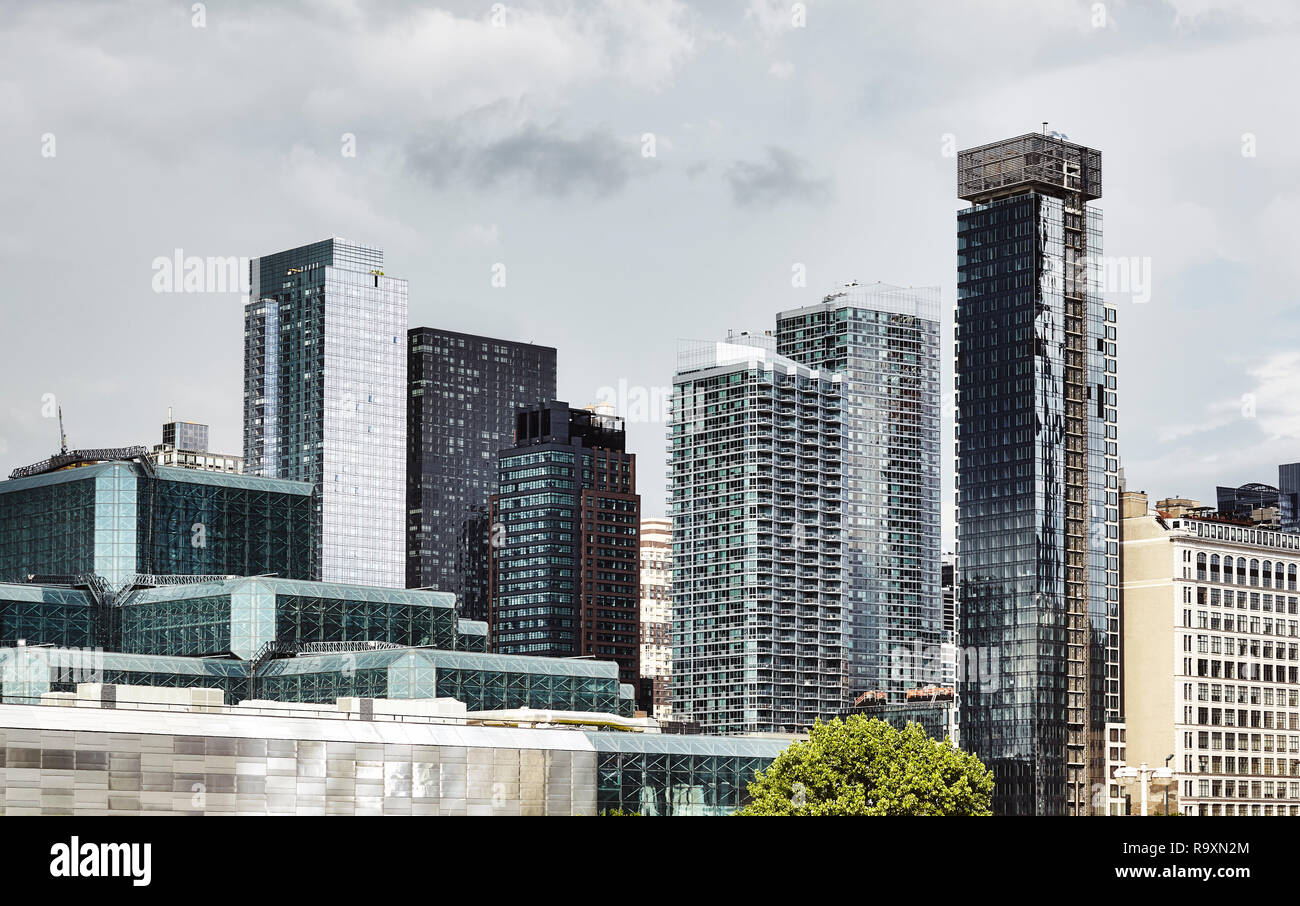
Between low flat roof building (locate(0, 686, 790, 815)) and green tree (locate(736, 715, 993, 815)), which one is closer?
low flat roof building (locate(0, 686, 790, 815))

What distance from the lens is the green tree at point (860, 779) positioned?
116m

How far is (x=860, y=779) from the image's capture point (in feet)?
390

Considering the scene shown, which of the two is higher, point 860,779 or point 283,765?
point 283,765

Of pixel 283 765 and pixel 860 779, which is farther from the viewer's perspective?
pixel 860 779

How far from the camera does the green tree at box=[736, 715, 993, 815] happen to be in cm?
11612

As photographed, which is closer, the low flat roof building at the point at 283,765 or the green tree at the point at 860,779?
the low flat roof building at the point at 283,765
